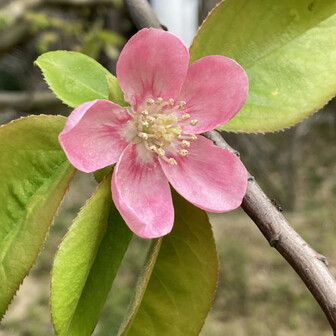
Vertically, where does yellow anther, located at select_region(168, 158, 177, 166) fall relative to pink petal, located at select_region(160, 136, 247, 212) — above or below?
above

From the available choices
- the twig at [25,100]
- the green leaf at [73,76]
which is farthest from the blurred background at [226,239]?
the green leaf at [73,76]

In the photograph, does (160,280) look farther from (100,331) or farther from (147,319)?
(100,331)

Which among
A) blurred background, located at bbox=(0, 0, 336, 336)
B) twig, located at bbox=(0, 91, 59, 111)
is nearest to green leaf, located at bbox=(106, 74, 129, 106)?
blurred background, located at bbox=(0, 0, 336, 336)

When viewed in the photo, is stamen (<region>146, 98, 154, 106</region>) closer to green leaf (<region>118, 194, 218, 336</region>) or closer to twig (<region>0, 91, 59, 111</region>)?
green leaf (<region>118, 194, 218, 336</region>)

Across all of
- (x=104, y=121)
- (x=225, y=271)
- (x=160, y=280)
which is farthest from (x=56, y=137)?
(x=225, y=271)

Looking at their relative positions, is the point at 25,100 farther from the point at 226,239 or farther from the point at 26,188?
the point at 26,188

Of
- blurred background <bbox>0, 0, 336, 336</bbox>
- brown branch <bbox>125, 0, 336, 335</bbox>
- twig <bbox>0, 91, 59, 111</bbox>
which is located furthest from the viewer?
blurred background <bbox>0, 0, 336, 336</bbox>

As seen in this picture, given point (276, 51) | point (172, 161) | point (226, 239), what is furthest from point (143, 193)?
point (226, 239)
